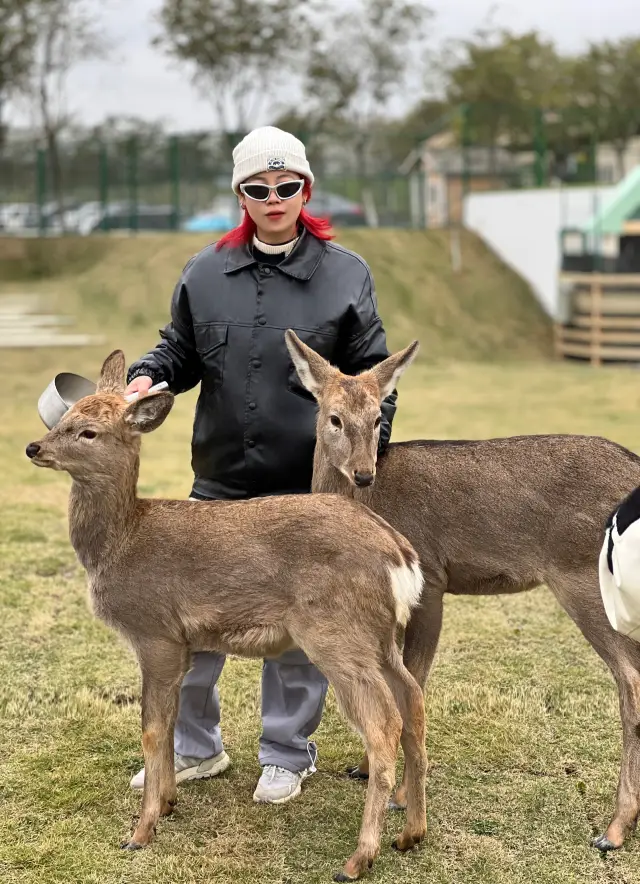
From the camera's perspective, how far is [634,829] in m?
4.49

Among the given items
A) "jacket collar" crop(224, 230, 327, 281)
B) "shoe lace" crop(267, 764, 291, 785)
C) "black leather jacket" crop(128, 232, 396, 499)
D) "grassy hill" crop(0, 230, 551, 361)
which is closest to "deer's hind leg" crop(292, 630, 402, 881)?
"shoe lace" crop(267, 764, 291, 785)

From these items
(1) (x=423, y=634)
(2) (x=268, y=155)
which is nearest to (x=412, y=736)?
(1) (x=423, y=634)

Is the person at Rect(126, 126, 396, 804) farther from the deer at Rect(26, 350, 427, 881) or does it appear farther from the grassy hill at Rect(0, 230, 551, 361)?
the grassy hill at Rect(0, 230, 551, 361)

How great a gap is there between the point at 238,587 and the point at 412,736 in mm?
944

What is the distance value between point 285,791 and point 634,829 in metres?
1.48

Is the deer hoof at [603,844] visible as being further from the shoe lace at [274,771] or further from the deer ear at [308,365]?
the deer ear at [308,365]

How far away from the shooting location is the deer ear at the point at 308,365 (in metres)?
4.61

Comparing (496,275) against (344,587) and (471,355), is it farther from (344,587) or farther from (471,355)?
(344,587)

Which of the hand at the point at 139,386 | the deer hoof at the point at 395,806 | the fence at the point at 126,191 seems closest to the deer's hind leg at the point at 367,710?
the deer hoof at the point at 395,806

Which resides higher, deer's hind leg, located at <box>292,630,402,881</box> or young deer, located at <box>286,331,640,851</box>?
young deer, located at <box>286,331,640,851</box>

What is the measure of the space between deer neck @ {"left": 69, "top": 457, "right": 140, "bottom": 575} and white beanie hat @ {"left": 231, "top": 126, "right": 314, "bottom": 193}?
1363 millimetres

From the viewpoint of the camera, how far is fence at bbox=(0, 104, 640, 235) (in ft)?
86.8

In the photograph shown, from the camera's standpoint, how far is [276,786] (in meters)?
4.84

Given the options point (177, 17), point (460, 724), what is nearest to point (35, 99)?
point (177, 17)
